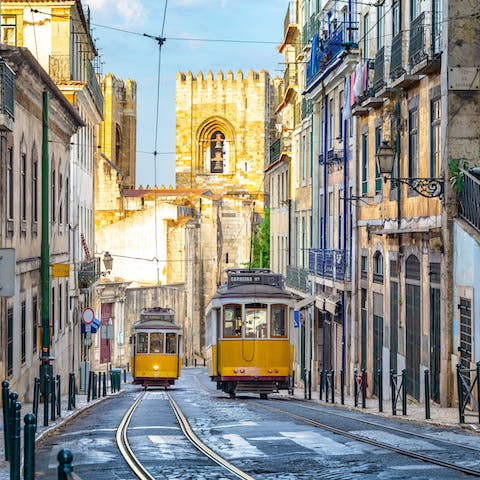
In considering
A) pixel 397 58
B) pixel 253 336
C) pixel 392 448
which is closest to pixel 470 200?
pixel 397 58

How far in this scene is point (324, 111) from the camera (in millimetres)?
37375

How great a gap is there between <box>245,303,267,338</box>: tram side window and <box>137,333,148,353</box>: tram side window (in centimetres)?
1195

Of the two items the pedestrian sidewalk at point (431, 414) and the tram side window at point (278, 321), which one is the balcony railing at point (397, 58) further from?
the pedestrian sidewalk at point (431, 414)

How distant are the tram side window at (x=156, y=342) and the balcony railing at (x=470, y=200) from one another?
64.0 ft

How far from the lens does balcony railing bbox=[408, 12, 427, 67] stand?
2230 centimetres

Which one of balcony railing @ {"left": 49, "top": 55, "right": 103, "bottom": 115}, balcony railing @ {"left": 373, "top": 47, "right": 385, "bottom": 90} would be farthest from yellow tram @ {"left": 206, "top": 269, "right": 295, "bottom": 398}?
balcony railing @ {"left": 49, "top": 55, "right": 103, "bottom": 115}

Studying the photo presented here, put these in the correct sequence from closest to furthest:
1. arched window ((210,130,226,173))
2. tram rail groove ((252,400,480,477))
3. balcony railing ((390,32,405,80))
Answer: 1. tram rail groove ((252,400,480,477))
2. balcony railing ((390,32,405,80))
3. arched window ((210,130,226,173))

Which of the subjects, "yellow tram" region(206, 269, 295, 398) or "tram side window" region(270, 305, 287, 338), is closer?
"yellow tram" region(206, 269, 295, 398)

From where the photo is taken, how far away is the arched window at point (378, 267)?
1102 inches

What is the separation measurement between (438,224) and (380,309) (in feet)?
22.2

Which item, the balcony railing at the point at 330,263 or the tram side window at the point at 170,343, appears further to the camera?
the tram side window at the point at 170,343

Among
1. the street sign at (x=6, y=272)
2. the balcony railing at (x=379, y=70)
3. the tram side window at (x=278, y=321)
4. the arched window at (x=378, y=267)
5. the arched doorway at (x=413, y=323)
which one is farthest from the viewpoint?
the arched window at (x=378, y=267)

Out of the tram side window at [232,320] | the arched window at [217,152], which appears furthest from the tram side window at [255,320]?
the arched window at [217,152]

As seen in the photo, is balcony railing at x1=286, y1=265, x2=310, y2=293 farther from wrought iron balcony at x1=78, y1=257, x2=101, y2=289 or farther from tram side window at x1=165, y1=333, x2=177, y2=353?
wrought iron balcony at x1=78, y1=257, x2=101, y2=289
